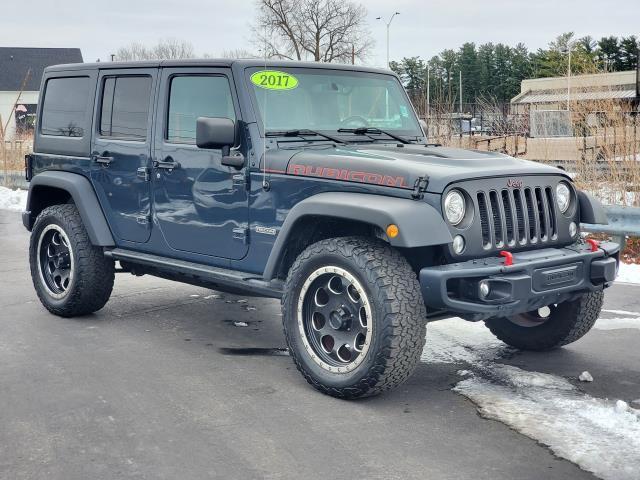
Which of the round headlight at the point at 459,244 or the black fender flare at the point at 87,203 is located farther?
the black fender flare at the point at 87,203

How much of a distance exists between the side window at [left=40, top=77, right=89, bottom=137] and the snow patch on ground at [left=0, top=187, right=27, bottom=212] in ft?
31.5

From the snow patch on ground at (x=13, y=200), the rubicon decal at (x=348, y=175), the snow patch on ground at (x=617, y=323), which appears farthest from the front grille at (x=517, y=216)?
the snow patch on ground at (x=13, y=200)

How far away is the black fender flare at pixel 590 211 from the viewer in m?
5.40

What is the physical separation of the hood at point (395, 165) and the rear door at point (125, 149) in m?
1.31

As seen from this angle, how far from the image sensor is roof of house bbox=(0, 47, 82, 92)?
292 feet

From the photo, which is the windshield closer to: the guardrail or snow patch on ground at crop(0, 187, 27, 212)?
the guardrail

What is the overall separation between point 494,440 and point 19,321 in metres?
4.20

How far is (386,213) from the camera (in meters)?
4.58

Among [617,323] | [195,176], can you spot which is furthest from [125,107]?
[617,323]

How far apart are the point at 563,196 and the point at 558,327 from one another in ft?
3.18

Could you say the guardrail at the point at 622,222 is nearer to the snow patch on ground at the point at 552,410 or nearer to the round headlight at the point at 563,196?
the snow patch on ground at the point at 552,410

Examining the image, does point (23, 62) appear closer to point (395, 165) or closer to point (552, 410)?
point (395, 165)

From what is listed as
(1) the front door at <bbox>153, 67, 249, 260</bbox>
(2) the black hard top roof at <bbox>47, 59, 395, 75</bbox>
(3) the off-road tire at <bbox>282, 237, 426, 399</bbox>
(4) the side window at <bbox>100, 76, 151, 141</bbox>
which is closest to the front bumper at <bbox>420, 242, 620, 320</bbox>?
(3) the off-road tire at <bbox>282, 237, 426, 399</bbox>

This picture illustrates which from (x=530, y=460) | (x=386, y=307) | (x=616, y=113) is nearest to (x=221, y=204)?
(x=386, y=307)
